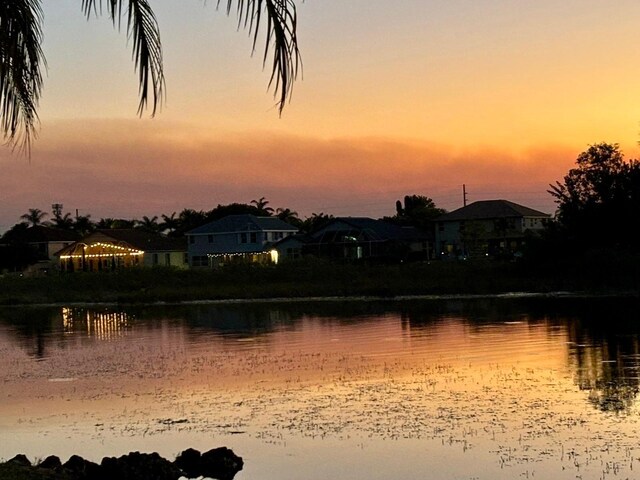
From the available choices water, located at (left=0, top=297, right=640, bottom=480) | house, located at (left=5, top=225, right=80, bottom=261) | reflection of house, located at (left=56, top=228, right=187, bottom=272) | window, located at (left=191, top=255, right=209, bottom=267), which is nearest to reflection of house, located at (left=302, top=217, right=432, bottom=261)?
window, located at (left=191, top=255, right=209, bottom=267)

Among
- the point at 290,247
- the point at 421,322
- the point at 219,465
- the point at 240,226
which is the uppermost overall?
the point at 240,226

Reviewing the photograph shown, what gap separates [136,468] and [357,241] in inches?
3210

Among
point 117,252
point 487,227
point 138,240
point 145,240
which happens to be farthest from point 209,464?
point 145,240

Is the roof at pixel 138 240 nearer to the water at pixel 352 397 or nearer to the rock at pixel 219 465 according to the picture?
the water at pixel 352 397

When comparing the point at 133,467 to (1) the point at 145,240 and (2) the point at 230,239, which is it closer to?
(2) the point at 230,239

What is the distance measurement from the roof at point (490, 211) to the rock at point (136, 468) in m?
85.8

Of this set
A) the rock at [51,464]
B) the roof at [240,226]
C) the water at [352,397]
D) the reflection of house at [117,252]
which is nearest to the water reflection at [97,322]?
the water at [352,397]

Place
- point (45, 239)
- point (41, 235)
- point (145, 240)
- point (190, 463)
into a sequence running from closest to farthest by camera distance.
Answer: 1. point (190, 463)
2. point (145, 240)
3. point (45, 239)
4. point (41, 235)

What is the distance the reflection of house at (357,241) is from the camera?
9406 cm

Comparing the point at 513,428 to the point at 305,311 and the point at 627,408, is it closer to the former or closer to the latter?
the point at 627,408

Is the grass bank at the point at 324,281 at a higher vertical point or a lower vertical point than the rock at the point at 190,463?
higher

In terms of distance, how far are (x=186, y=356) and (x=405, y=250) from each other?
60098 millimetres

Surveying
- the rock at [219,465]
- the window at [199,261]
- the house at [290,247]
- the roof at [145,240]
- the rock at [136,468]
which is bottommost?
the rock at [219,465]

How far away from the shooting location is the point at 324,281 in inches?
3036
